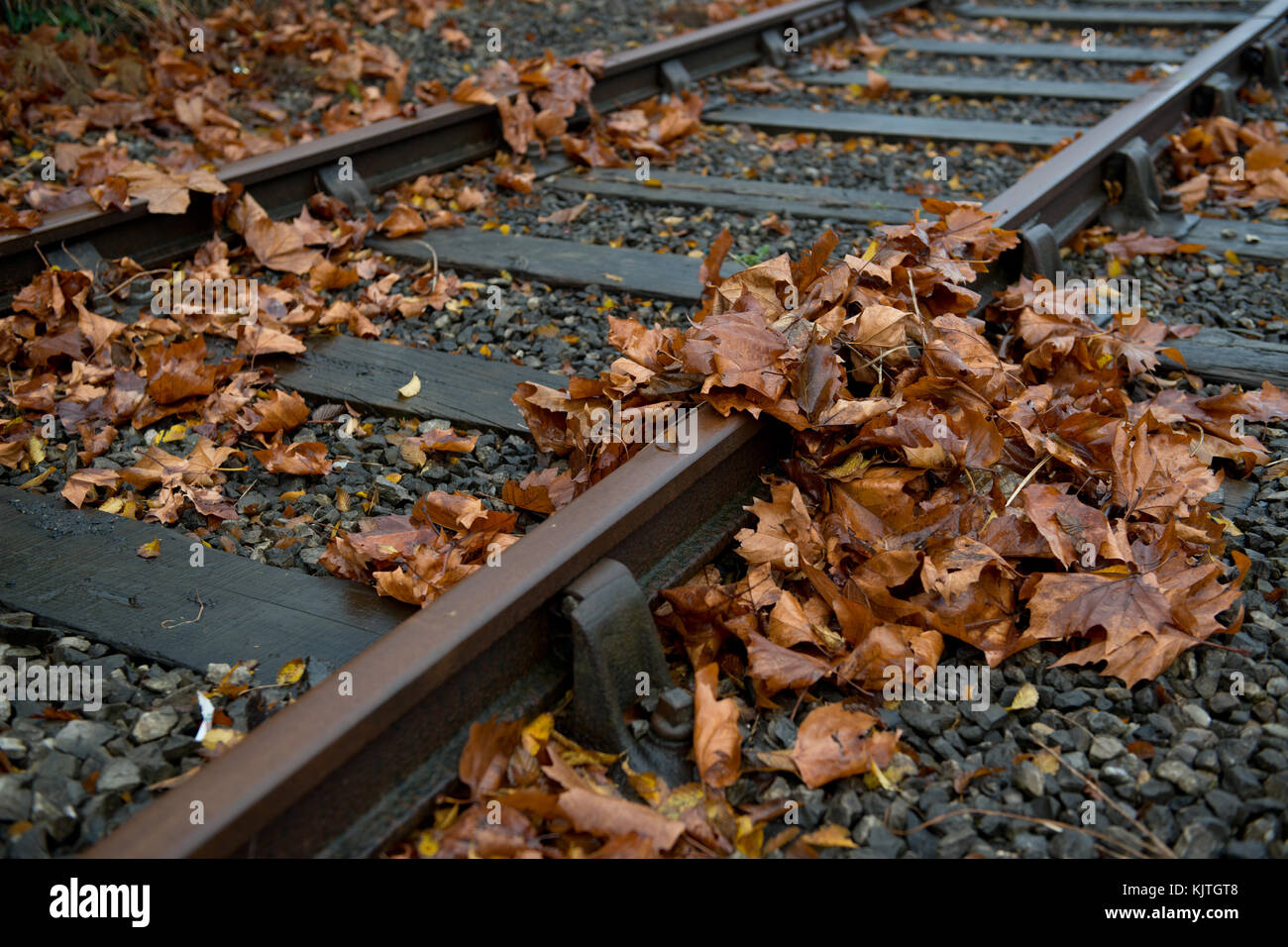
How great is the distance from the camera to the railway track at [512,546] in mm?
1673

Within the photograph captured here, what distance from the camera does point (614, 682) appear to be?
201 centimetres

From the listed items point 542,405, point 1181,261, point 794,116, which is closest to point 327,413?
point 542,405

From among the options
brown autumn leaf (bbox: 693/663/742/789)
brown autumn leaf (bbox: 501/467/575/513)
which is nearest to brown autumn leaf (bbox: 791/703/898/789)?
brown autumn leaf (bbox: 693/663/742/789)

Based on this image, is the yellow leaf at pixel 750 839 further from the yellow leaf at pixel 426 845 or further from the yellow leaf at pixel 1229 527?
the yellow leaf at pixel 1229 527

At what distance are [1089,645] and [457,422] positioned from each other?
1.76 metres

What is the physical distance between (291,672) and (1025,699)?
57.0 inches

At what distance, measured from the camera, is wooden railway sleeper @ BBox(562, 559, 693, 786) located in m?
1.97

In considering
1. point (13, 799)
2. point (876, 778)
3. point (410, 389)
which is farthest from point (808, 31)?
point (13, 799)

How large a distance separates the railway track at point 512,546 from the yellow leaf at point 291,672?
3 centimetres

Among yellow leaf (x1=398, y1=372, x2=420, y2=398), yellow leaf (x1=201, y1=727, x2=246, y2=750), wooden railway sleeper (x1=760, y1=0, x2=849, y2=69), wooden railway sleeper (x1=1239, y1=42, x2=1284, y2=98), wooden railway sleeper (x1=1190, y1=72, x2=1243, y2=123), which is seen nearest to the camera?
yellow leaf (x1=201, y1=727, x2=246, y2=750)

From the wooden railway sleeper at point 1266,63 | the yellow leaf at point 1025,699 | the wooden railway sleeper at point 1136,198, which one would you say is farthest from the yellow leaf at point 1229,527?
the wooden railway sleeper at point 1266,63

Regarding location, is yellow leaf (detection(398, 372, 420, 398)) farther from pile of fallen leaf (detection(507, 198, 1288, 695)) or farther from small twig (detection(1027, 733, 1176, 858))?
small twig (detection(1027, 733, 1176, 858))

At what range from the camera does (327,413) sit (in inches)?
124

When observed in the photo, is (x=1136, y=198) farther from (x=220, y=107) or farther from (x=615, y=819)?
(x=220, y=107)
